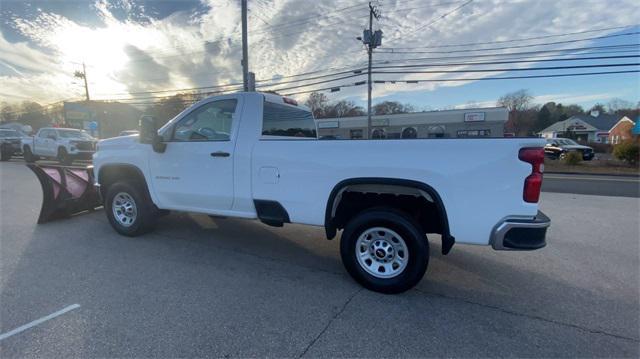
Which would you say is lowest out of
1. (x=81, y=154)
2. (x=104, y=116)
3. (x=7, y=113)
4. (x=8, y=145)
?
(x=81, y=154)

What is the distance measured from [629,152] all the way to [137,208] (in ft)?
95.4

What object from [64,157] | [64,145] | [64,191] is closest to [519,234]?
[64,191]

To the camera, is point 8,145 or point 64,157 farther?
point 8,145

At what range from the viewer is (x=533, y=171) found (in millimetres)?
2701

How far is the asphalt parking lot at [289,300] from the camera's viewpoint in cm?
245

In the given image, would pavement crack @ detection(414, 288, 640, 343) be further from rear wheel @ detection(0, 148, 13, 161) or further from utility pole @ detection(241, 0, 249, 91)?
rear wheel @ detection(0, 148, 13, 161)

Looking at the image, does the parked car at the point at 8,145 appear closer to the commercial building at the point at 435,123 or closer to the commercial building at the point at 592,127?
the commercial building at the point at 435,123

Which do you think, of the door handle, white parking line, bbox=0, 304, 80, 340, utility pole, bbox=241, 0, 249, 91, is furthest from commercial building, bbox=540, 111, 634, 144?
white parking line, bbox=0, 304, 80, 340

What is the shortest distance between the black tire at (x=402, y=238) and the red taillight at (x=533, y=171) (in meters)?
1.00

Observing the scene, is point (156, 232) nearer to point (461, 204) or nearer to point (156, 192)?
point (156, 192)

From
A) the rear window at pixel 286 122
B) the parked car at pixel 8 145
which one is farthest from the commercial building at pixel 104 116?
the rear window at pixel 286 122

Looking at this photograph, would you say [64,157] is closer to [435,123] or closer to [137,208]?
[137,208]

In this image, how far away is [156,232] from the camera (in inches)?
203

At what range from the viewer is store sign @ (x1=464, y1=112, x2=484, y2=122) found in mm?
34062
